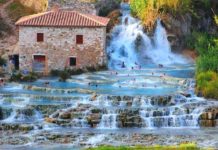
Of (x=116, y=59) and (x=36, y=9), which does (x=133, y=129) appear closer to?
(x=116, y=59)

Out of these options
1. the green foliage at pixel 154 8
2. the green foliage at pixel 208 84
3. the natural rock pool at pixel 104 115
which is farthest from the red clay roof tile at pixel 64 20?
the green foliage at pixel 208 84

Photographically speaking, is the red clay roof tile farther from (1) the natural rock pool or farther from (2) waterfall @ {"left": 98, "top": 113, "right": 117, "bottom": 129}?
(2) waterfall @ {"left": 98, "top": 113, "right": 117, "bottom": 129}

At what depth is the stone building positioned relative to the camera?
53.2 meters

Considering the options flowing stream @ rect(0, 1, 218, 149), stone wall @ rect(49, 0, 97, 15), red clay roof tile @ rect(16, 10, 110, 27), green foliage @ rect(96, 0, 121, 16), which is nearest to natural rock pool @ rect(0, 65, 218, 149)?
flowing stream @ rect(0, 1, 218, 149)

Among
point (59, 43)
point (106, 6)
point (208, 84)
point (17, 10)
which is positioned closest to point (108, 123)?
point (208, 84)

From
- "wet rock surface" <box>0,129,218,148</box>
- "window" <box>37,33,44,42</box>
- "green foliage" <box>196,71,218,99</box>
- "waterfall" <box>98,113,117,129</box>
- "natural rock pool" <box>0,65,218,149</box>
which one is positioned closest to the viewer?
"wet rock surface" <box>0,129,218,148</box>

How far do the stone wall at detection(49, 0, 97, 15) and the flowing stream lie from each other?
7.83 meters

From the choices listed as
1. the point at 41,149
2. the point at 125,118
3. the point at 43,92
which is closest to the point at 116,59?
the point at 43,92

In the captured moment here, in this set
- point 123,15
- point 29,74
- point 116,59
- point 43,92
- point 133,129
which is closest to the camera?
point 133,129

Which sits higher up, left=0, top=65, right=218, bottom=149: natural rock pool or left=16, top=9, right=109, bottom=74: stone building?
left=16, top=9, right=109, bottom=74: stone building

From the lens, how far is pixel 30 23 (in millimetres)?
53281

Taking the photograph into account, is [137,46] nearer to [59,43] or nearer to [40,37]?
[59,43]

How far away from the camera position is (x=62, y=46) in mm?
53500

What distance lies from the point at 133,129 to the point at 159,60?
19077 millimetres
